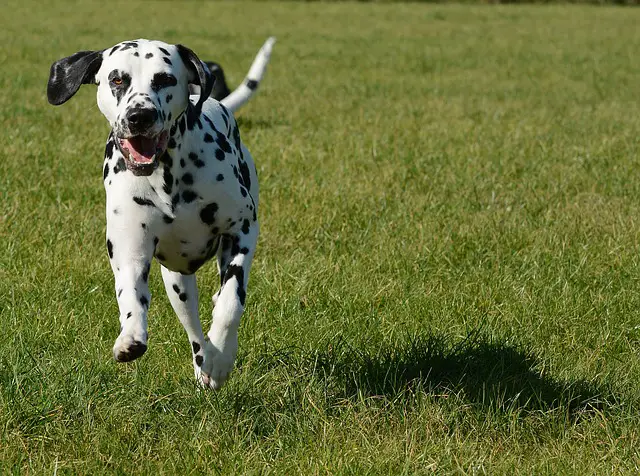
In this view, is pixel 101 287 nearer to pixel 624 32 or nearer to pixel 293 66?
pixel 293 66

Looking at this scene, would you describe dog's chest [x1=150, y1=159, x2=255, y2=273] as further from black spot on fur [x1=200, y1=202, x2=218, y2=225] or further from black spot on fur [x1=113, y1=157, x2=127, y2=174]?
black spot on fur [x1=113, y1=157, x2=127, y2=174]

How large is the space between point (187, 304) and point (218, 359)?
2.04 feet

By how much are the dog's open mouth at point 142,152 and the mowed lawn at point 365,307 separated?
100 centimetres

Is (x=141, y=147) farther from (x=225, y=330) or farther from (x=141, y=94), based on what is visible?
(x=225, y=330)

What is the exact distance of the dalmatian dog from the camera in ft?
12.9

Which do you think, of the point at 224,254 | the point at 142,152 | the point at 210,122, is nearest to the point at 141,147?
the point at 142,152

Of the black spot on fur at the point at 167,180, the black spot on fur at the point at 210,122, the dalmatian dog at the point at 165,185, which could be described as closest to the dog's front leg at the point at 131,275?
the dalmatian dog at the point at 165,185

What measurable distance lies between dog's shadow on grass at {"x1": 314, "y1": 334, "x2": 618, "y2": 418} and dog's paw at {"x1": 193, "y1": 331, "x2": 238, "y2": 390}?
0.49m

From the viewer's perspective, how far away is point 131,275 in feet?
13.4

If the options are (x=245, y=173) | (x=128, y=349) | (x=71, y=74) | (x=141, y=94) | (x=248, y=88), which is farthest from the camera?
(x=248, y=88)

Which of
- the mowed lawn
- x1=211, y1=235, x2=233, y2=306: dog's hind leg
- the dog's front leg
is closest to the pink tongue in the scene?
the dog's front leg

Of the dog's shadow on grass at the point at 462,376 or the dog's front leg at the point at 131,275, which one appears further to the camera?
the dog's shadow on grass at the point at 462,376

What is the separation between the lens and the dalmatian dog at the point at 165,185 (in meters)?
3.94

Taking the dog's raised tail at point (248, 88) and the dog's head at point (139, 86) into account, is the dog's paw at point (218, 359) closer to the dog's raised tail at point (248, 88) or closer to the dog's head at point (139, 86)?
the dog's head at point (139, 86)
